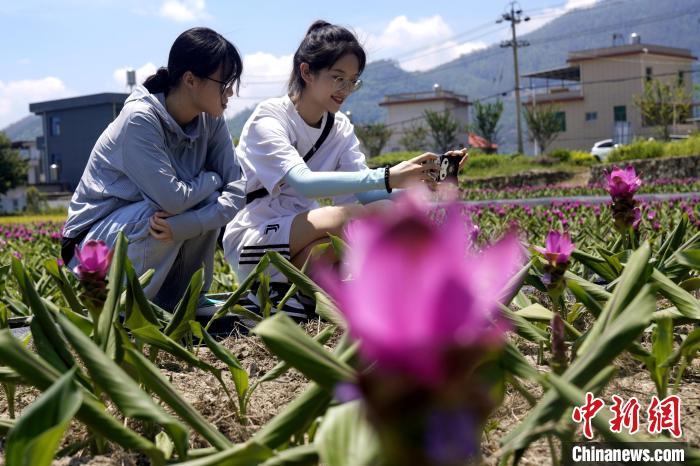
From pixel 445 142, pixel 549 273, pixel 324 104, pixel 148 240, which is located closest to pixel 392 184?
pixel 324 104

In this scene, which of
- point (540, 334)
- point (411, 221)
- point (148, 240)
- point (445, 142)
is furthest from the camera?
point (445, 142)

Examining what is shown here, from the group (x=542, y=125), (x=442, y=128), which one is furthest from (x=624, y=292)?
(x=442, y=128)

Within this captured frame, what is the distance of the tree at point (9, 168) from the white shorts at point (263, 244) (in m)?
41.3

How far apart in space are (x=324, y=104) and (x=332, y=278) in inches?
95.6

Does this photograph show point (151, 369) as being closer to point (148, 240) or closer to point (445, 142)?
point (148, 240)

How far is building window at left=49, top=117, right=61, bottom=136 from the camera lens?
47406mm

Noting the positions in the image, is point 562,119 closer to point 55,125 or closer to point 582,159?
point 582,159

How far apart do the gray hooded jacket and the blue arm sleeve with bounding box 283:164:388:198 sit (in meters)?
0.22

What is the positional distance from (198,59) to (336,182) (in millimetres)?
616

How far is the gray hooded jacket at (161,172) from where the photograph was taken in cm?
238

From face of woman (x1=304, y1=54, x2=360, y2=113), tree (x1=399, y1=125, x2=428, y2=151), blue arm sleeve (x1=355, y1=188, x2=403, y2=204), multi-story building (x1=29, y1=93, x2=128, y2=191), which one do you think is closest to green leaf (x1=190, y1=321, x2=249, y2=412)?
face of woman (x1=304, y1=54, x2=360, y2=113)

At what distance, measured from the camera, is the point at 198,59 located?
8.09 feet

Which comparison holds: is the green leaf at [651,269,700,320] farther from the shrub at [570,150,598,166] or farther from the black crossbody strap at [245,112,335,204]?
the shrub at [570,150,598,166]

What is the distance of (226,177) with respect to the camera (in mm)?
2730
